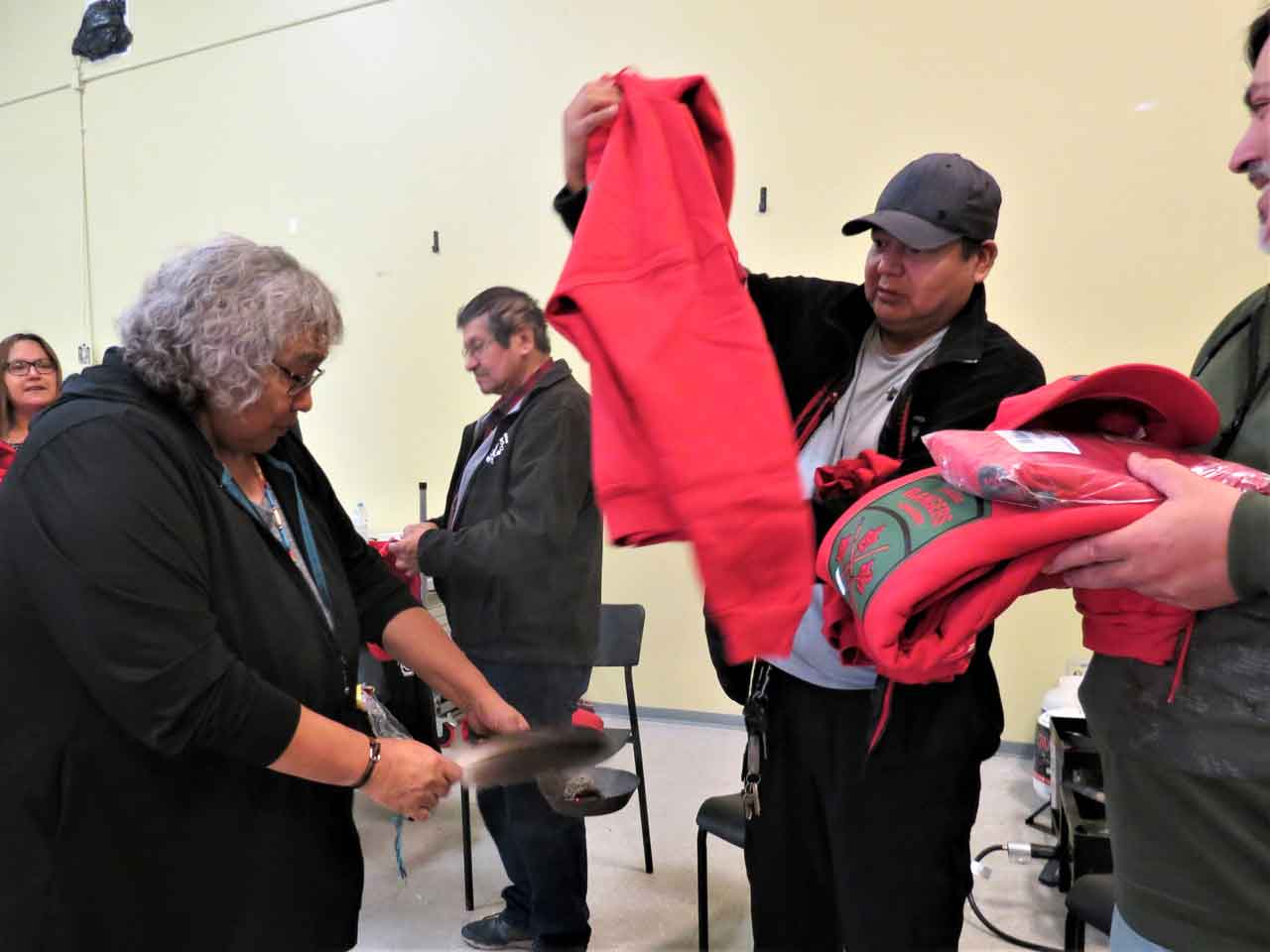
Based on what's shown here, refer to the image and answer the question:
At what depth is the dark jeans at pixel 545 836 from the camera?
2.05m

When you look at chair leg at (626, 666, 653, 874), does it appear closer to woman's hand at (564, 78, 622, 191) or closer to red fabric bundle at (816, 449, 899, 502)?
red fabric bundle at (816, 449, 899, 502)

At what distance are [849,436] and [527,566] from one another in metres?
1.03

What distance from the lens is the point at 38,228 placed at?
4.95m

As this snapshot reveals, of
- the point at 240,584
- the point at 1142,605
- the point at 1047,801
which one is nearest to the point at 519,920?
the point at 240,584

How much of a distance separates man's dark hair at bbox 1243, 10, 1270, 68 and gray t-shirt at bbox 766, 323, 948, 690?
464mm

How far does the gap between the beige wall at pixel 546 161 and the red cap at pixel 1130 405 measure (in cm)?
244

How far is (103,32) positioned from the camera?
460 centimetres

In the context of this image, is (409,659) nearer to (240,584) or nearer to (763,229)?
(240,584)

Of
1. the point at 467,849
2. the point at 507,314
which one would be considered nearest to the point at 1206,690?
the point at 507,314

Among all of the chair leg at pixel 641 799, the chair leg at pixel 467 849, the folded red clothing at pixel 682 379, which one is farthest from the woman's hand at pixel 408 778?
the chair leg at pixel 641 799

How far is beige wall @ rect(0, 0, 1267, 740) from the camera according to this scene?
9.41 feet

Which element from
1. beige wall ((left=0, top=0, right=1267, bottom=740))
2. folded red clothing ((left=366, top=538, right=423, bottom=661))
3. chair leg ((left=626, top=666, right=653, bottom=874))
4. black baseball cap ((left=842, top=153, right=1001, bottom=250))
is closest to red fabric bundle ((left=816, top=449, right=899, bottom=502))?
black baseball cap ((left=842, top=153, right=1001, bottom=250))

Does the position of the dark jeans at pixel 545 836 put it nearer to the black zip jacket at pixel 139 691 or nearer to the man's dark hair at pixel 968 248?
the black zip jacket at pixel 139 691

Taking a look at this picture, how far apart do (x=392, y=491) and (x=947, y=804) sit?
11.4 feet
